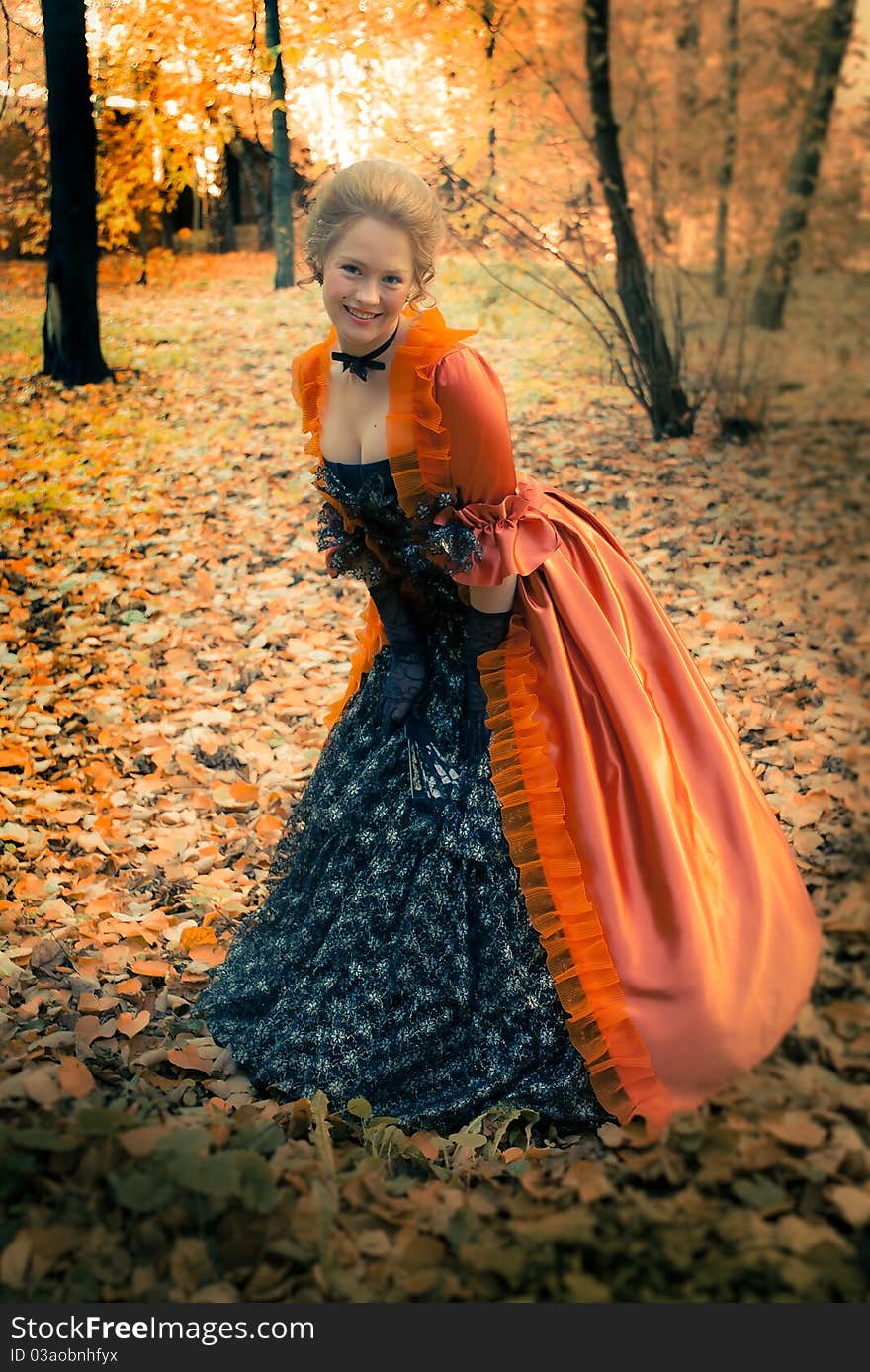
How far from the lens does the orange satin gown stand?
1819 millimetres

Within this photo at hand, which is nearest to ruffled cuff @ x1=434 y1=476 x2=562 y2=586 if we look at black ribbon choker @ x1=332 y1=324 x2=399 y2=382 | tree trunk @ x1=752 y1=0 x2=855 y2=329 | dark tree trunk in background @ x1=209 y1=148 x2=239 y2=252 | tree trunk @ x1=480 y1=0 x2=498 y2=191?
black ribbon choker @ x1=332 y1=324 x2=399 y2=382

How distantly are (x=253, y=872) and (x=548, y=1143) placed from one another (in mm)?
1287

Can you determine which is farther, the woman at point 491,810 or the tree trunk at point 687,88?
the tree trunk at point 687,88

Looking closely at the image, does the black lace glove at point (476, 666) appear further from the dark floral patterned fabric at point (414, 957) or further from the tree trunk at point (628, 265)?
the tree trunk at point (628, 265)

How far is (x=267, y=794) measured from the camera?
3.25 meters

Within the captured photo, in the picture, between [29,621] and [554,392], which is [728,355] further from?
[29,621]

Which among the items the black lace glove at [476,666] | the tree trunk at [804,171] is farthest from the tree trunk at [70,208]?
the black lace glove at [476,666]

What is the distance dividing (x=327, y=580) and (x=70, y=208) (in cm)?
162

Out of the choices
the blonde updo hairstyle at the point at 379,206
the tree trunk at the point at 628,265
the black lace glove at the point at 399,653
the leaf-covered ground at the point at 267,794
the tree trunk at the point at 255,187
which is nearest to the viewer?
the leaf-covered ground at the point at 267,794

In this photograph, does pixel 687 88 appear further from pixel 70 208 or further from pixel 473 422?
pixel 473 422

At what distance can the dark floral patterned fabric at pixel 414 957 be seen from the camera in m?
1.92

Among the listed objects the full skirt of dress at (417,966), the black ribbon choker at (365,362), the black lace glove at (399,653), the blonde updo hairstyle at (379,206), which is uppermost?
the blonde updo hairstyle at (379,206)

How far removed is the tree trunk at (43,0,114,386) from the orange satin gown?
2.51m

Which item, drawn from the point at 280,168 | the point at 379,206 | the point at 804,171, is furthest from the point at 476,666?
the point at 804,171
